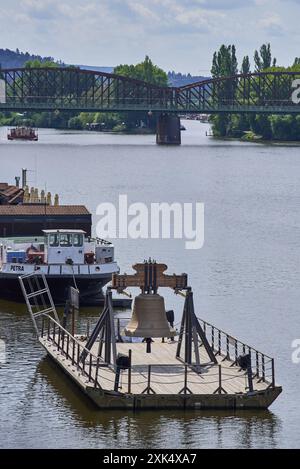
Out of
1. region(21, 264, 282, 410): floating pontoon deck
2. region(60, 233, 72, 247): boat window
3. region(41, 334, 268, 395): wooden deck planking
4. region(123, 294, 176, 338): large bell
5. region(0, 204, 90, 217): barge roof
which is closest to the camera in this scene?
region(21, 264, 282, 410): floating pontoon deck

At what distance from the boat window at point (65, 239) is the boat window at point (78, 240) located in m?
0.17

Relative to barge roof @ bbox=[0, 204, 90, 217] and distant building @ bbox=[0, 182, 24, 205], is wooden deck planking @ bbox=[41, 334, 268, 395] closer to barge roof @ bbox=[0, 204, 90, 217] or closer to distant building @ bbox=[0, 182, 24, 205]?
barge roof @ bbox=[0, 204, 90, 217]

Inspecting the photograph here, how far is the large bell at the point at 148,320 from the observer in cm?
4700

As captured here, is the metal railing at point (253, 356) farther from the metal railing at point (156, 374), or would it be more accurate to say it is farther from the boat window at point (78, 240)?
the boat window at point (78, 240)

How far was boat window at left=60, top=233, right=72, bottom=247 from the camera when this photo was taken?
65.1 m

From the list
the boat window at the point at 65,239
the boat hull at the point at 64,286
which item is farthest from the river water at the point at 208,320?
the boat window at the point at 65,239

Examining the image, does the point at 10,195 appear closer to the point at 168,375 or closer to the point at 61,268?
the point at 61,268

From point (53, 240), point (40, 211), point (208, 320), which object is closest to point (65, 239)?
point (53, 240)

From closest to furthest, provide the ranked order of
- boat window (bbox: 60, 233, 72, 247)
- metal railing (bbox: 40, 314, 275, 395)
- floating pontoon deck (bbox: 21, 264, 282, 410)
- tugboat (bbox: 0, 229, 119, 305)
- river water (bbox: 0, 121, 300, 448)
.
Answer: river water (bbox: 0, 121, 300, 448) < floating pontoon deck (bbox: 21, 264, 282, 410) < metal railing (bbox: 40, 314, 275, 395) < tugboat (bbox: 0, 229, 119, 305) < boat window (bbox: 60, 233, 72, 247)

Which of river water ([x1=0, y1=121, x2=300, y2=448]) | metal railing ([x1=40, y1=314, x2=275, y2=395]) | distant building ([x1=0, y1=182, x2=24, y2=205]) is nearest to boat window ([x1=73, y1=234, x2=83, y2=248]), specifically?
river water ([x1=0, y1=121, x2=300, y2=448])

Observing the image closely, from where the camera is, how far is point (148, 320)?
155 ft

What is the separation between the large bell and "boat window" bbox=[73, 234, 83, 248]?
17.9 meters

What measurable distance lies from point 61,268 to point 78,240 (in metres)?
1.45
